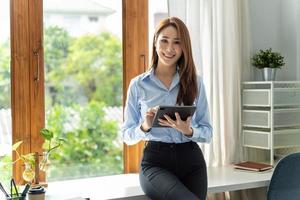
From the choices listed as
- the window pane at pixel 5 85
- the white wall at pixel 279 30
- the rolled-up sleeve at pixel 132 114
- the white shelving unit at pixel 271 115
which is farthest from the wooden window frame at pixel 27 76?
the white wall at pixel 279 30

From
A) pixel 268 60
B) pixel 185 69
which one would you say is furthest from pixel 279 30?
pixel 185 69

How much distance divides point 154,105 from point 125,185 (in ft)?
1.60

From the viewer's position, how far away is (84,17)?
2320mm

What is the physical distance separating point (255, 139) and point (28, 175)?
135 centimetres

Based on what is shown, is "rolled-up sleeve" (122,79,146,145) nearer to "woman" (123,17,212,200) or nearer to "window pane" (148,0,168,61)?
"woman" (123,17,212,200)

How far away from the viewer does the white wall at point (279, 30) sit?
103 inches

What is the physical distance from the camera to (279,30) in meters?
2.71

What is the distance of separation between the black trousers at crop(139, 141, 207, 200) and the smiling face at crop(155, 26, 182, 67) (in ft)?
1.35

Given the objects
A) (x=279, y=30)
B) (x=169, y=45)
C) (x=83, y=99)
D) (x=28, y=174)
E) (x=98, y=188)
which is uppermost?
(x=279, y=30)

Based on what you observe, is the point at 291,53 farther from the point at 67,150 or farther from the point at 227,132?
the point at 67,150

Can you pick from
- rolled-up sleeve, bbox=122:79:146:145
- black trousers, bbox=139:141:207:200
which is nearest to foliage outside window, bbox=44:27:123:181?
rolled-up sleeve, bbox=122:79:146:145

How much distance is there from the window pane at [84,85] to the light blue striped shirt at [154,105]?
50 centimetres

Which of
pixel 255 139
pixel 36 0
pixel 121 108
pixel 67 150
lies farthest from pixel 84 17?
pixel 255 139

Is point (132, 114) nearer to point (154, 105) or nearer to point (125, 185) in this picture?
point (154, 105)
